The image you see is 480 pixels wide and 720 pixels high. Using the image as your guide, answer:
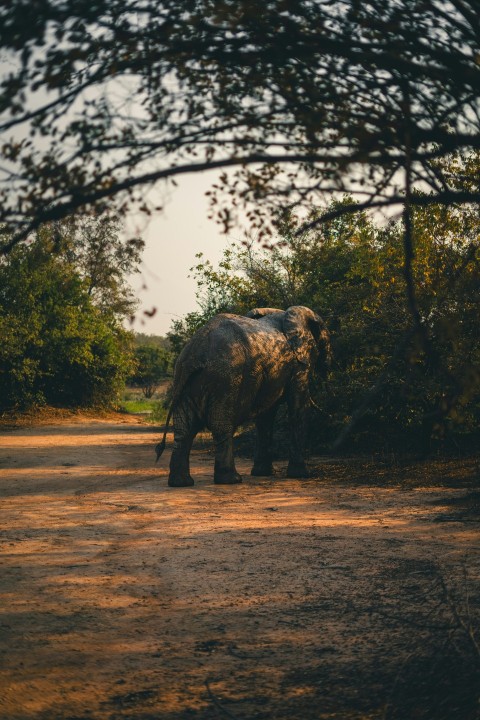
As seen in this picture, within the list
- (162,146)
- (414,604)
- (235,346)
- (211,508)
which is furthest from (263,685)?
(235,346)

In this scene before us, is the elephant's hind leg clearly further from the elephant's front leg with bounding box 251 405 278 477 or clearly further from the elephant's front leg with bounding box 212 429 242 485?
the elephant's front leg with bounding box 251 405 278 477

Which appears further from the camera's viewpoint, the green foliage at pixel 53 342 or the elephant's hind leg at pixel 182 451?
the green foliage at pixel 53 342

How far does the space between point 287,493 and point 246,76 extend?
7444 millimetres

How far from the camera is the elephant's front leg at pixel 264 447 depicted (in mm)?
12609

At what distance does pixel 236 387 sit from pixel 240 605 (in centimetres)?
639

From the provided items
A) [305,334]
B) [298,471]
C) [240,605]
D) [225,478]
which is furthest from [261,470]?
[240,605]

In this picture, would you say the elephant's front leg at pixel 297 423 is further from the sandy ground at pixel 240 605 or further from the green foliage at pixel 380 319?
the sandy ground at pixel 240 605

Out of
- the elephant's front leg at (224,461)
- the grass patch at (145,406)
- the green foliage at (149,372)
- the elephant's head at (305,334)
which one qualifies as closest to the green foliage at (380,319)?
the elephant's head at (305,334)

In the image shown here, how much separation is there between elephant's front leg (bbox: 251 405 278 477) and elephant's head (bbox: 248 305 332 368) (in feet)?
3.59

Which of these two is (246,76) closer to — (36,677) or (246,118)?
(246,118)

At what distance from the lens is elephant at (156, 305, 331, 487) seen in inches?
444

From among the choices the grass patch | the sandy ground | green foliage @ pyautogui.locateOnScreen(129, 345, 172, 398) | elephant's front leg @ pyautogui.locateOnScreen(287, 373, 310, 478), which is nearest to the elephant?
elephant's front leg @ pyautogui.locateOnScreen(287, 373, 310, 478)

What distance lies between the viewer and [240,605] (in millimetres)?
5109

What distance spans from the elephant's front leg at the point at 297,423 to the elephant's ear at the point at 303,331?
1.39 feet
